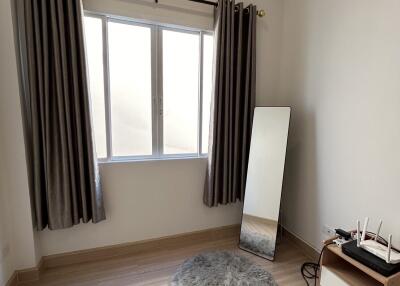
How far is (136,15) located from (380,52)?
1.94 meters

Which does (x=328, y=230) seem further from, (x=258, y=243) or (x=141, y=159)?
(x=141, y=159)

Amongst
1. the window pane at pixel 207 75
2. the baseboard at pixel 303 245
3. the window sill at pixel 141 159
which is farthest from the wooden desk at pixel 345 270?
the window pane at pixel 207 75

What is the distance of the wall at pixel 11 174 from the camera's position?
1700 millimetres

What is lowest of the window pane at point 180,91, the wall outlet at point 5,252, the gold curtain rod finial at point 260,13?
the wall outlet at point 5,252

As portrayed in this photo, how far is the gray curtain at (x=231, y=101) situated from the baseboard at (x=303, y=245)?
71 centimetres

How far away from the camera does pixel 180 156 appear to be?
98.3 inches

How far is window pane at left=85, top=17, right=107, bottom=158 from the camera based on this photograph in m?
2.08

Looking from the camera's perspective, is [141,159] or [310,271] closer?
[310,271]

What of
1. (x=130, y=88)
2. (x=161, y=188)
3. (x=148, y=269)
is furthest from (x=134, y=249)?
(x=130, y=88)

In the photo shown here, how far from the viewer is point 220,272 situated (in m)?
2.06

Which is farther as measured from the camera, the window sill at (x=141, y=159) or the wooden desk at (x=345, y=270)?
the window sill at (x=141, y=159)

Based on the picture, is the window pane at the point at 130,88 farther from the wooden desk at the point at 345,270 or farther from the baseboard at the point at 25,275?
the wooden desk at the point at 345,270

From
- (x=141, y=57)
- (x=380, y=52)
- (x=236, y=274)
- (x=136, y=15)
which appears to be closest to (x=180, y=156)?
(x=141, y=57)

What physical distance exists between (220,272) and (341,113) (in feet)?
5.52
